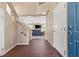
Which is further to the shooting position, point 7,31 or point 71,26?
point 7,31

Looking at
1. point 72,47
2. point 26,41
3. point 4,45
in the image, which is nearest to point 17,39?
point 26,41

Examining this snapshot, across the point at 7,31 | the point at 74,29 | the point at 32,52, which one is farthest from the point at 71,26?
the point at 7,31

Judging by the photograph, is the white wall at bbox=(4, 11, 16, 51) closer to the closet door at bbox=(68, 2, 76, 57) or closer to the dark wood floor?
the dark wood floor

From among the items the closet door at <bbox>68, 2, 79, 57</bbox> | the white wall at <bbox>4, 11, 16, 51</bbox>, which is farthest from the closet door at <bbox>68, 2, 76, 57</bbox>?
the white wall at <bbox>4, 11, 16, 51</bbox>

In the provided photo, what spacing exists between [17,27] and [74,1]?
5.65 m

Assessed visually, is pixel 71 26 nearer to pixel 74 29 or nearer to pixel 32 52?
pixel 74 29

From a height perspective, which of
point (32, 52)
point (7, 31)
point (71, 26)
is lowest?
point (32, 52)

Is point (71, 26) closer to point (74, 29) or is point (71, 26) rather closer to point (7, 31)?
point (74, 29)

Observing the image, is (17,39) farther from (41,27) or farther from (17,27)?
(41,27)

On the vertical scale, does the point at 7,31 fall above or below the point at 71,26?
below

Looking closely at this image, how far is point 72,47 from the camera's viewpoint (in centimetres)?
378

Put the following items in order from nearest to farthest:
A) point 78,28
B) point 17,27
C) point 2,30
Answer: point 78,28 < point 2,30 < point 17,27

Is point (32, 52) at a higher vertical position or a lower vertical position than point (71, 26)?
lower

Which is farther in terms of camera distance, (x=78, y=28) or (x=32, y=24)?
(x=32, y=24)
